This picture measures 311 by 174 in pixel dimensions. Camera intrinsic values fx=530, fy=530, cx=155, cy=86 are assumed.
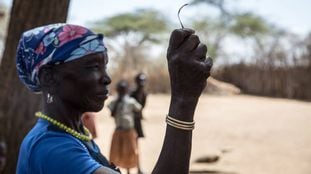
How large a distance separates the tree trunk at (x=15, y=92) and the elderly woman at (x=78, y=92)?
7.56ft

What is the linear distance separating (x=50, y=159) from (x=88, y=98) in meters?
0.22

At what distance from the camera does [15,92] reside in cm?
370

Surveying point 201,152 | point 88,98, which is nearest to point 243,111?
point 201,152

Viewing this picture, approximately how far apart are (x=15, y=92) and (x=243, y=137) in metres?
7.80

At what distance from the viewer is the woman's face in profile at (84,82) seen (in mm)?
1317

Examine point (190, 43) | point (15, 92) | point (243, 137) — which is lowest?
point (243, 137)

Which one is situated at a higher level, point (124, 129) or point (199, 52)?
point (199, 52)

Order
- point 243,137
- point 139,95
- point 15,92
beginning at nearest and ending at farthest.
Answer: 1. point 15,92
2. point 139,95
3. point 243,137

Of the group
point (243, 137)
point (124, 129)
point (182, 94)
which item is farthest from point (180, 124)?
point (243, 137)

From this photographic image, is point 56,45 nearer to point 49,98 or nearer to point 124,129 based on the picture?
point 49,98

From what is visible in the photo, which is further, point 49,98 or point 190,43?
point 49,98

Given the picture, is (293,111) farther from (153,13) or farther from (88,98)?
(153,13)

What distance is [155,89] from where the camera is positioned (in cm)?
2166

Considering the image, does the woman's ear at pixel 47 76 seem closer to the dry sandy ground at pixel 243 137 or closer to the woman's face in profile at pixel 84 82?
the woman's face in profile at pixel 84 82
